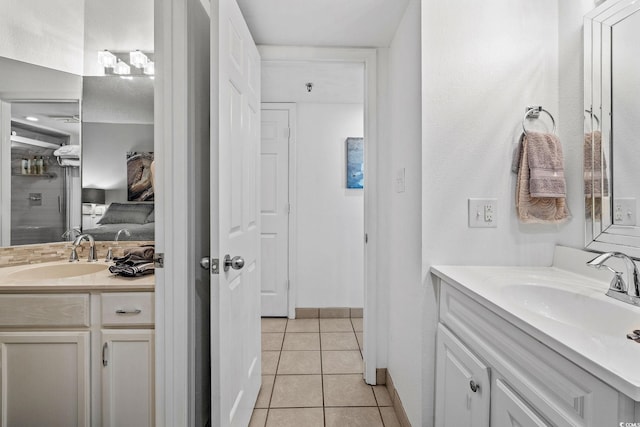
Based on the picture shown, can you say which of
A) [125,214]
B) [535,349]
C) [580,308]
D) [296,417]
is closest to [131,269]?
[125,214]

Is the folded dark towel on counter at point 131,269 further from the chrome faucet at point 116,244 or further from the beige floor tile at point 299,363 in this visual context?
the beige floor tile at point 299,363

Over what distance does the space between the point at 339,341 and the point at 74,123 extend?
2.46m

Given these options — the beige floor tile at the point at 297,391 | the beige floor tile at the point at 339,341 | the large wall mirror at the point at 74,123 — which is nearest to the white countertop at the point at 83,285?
the large wall mirror at the point at 74,123

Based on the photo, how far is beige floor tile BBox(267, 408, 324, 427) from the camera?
5.50ft

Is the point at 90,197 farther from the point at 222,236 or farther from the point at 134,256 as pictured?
the point at 222,236

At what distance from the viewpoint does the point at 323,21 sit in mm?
1751

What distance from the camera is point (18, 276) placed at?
1551 mm

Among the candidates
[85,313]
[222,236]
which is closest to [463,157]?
[222,236]

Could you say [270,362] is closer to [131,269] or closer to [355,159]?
[131,269]

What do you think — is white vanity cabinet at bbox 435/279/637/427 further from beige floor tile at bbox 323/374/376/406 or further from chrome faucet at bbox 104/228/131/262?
chrome faucet at bbox 104/228/131/262

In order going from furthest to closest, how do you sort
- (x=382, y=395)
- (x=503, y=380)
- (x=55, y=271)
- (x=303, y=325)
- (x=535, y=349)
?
(x=303, y=325)
(x=382, y=395)
(x=55, y=271)
(x=503, y=380)
(x=535, y=349)

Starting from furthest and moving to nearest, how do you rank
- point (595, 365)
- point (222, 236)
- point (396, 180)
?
point (396, 180) < point (222, 236) < point (595, 365)

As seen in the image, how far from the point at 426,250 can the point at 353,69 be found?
161 cm

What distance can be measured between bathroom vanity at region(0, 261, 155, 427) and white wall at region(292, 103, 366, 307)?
1.96 meters
